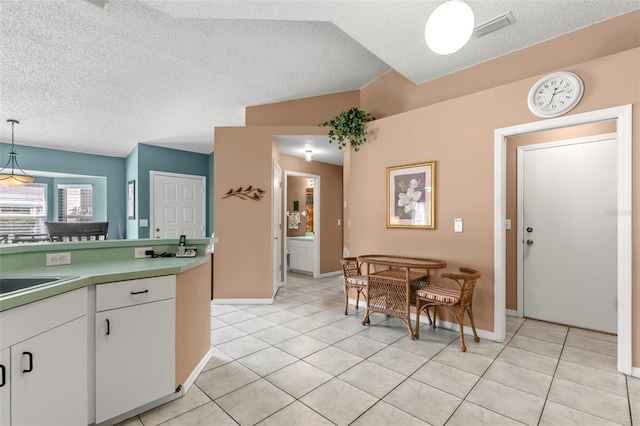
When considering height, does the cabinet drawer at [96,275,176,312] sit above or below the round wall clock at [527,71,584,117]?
below

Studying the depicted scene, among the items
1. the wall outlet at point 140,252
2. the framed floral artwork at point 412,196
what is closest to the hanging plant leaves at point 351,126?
the framed floral artwork at point 412,196

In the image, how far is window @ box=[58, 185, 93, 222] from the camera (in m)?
6.55

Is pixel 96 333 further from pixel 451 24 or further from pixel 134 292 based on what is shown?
pixel 451 24

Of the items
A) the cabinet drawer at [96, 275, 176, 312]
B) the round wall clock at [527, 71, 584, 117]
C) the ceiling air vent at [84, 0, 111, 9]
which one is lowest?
the cabinet drawer at [96, 275, 176, 312]

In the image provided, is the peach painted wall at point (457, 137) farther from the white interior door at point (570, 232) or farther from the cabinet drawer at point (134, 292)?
the cabinet drawer at point (134, 292)

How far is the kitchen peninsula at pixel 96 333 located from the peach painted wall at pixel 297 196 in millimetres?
4264

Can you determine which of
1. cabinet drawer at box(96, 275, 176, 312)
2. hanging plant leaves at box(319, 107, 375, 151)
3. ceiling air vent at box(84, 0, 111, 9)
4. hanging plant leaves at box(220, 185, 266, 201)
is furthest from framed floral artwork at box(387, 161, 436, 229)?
ceiling air vent at box(84, 0, 111, 9)

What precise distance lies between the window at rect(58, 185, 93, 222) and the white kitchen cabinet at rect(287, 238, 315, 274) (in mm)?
4548

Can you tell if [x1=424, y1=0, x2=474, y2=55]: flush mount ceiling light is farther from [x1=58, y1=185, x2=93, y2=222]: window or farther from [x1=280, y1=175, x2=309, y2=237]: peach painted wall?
[x1=58, y1=185, x2=93, y2=222]: window

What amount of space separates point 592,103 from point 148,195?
6.58 m

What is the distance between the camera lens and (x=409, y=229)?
344 cm

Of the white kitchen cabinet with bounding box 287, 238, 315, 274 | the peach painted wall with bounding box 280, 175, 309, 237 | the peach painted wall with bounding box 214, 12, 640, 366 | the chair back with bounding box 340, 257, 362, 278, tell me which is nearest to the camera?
the peach painted wall with bounding box 214, 12, 640, 366

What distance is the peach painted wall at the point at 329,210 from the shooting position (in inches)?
225

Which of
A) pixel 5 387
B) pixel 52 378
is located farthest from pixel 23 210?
pixel 5 387
